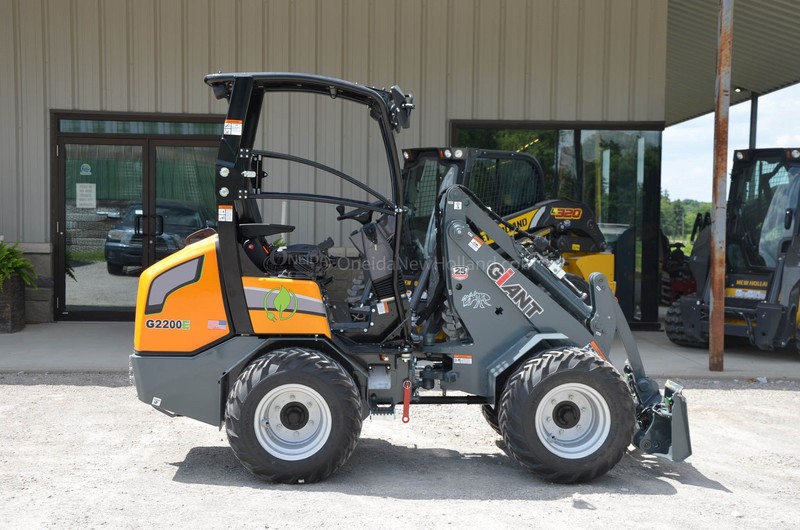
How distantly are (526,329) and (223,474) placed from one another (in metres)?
2.26

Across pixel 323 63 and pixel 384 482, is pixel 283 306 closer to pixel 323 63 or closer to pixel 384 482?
pixel 384 482

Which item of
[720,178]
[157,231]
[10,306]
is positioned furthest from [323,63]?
[720,178]

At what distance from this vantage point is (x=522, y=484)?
5.27 metres

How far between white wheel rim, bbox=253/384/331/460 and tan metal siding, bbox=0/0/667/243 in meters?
7.13

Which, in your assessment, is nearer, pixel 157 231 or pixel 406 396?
pixel 406 396

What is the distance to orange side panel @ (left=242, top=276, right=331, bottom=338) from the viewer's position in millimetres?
5250

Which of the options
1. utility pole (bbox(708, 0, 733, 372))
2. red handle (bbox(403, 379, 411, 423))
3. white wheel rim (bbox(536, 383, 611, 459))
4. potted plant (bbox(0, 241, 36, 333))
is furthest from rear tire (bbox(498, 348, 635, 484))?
potted plant (bbox(0, 241, 36, 333))

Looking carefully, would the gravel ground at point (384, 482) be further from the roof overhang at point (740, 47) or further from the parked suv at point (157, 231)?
the roof overhang at point (740, 47)

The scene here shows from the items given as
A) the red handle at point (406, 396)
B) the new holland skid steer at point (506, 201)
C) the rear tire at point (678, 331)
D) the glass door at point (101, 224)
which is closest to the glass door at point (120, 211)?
the glass door at point (101, 224)

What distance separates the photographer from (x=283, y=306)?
5.27 meters

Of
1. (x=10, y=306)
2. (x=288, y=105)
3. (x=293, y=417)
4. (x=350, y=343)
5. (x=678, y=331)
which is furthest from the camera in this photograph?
(x=288, y=105)

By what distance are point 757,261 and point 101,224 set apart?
927 centimetres

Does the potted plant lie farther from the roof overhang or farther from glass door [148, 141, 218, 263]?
the roof overhang

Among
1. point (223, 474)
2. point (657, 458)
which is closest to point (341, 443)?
point (223, 474)
